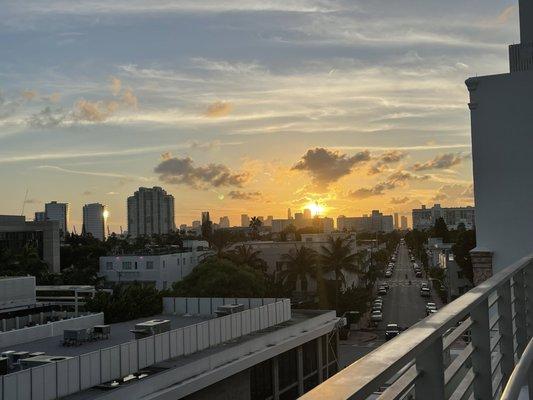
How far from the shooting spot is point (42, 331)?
56.0 feet

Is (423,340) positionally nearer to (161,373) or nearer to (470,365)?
(470,365)

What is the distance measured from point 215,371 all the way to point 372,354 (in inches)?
486

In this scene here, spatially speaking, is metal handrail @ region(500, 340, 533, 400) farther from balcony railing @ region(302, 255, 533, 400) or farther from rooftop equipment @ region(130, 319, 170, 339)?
rooftop equipment @ region(130, 319, 170, 339)

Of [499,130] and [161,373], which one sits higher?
[499,130]

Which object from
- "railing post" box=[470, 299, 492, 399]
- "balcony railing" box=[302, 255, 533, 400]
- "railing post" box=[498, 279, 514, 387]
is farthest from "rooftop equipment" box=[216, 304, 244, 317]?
"railing post" box=[470, 299, 492, 399]

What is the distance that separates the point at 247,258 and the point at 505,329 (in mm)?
43824

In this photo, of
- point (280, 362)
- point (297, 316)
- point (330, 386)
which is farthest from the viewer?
point (297, 316)

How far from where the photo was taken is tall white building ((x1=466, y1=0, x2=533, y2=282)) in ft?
33.0

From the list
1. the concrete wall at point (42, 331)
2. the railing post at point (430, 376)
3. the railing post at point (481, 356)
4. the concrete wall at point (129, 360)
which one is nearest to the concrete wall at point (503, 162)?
the concrete wall at point (129, 360)

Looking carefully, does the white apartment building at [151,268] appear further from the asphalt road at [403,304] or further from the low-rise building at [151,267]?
the asphalt road at [403,304]

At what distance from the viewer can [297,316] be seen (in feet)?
69.7

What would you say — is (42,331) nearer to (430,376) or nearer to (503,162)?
(503,162)

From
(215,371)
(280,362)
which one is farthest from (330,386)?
(280,362)

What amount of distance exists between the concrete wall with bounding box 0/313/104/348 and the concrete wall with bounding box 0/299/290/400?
4701mm
